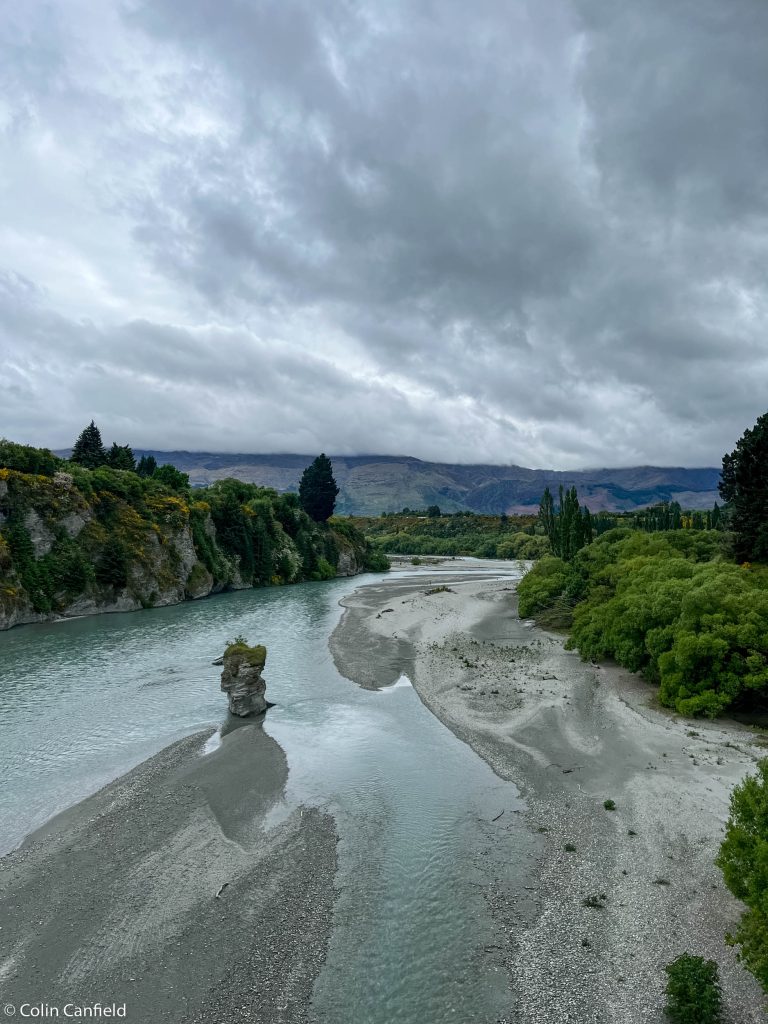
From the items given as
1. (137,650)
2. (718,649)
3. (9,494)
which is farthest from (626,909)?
(9,494)

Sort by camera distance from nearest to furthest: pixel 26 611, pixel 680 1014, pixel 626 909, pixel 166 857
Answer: pixel 680 1014
pixel 626 909
pixel 166 857
pixel 26 611

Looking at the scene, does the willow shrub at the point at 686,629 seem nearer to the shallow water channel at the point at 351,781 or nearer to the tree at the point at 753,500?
the tree at the point at 753,500

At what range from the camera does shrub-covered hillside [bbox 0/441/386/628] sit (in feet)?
212

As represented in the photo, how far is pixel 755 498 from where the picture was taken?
53312 millimetres

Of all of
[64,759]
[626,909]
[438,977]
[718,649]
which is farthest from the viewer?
[718,649]

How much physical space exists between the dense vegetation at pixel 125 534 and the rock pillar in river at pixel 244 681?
3959 cm

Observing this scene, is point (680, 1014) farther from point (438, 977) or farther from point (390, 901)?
point (390, 901)

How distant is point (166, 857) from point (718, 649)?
2941 cm

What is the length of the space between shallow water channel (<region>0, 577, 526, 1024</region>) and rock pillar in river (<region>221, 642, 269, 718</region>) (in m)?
1.20

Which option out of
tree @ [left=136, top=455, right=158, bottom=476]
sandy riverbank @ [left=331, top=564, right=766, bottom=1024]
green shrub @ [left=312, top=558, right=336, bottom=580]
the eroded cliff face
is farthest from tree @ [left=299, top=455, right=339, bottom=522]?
sandy riverbank @ [left=331, top=564, right=766, bottom=1024]

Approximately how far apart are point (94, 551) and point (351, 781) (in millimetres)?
60508

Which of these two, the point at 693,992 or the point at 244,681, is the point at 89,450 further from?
the point at 693,992

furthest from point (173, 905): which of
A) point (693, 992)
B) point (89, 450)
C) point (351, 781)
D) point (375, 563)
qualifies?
point (375, 563)

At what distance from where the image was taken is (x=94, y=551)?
2854 inches
